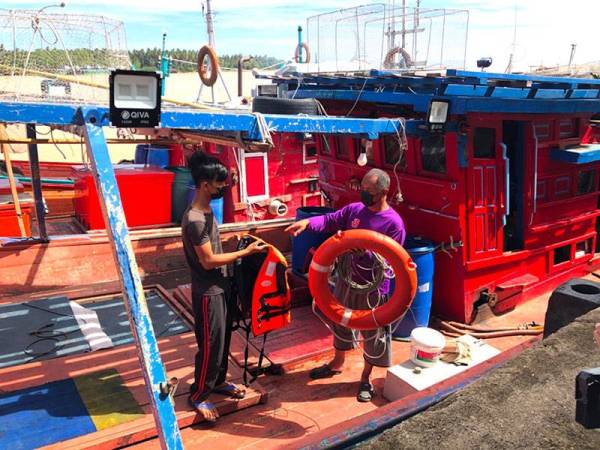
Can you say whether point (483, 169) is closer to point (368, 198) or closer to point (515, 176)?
point (515, 176)

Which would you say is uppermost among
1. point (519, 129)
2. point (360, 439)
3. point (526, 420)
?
point (519, 129)

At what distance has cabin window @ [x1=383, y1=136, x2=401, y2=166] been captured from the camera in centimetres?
629

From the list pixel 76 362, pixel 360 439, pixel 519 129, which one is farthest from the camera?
pixel 519 129

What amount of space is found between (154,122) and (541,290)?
5.16 metres

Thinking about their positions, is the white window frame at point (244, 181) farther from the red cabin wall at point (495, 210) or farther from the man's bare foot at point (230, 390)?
the man's bare foot at point (230, 390)

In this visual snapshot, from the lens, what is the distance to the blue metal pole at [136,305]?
3.29 metres

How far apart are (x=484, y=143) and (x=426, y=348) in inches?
93.5

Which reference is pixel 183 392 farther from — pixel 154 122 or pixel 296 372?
pixel 154 122

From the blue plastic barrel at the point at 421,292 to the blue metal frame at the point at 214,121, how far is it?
3.96 ft

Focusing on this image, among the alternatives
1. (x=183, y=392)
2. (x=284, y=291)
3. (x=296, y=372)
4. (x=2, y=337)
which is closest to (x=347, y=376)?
(x=296, y=372)

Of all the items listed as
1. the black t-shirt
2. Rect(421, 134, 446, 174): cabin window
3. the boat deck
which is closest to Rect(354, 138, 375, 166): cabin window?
Rect(421, 134, 446, 174): cabin window

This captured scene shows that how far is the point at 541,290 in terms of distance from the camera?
22.1 feet

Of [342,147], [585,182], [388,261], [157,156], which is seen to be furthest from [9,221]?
[585,182]

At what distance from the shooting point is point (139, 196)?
9.48 metres
